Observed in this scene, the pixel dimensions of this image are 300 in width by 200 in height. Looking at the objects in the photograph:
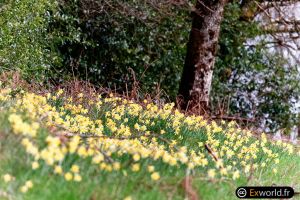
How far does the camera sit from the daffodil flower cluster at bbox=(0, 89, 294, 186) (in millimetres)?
3871

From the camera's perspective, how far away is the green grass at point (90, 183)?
3.59 m

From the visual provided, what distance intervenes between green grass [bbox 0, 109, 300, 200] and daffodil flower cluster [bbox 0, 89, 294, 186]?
0.20 ft

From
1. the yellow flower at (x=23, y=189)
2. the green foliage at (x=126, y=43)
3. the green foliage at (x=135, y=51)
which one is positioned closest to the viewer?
the yellow flower at (x=23, y=189)

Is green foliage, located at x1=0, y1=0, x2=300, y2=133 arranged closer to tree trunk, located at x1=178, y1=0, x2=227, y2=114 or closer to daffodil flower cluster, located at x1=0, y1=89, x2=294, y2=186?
tree trunk, located at x1=178, y1=0, x2=227, y2=114

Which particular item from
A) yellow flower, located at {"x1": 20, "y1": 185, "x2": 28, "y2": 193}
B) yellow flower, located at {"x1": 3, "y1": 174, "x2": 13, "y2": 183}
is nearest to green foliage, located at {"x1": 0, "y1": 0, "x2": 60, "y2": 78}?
yellow flower, located at {"x1": 3, "y1": 174, "x2": 13, "y2": 183}

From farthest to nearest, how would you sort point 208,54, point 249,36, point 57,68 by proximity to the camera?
point 249,36, point 57,68, point 208,54

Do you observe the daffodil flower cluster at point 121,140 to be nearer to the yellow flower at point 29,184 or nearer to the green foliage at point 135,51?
the yellow flower at point 29,184

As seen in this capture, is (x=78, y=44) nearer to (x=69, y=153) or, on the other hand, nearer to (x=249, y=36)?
(x=249, y=36)

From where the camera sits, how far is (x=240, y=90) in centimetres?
1495

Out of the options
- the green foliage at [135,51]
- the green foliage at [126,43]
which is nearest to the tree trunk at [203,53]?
the green foliage at [135,51]

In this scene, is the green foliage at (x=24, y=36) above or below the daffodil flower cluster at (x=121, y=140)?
above

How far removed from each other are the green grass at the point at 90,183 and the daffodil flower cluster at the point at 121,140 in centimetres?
6

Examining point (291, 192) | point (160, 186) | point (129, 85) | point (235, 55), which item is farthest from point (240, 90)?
Answer: point (160, 186)

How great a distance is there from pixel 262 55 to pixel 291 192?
10.1 meters
